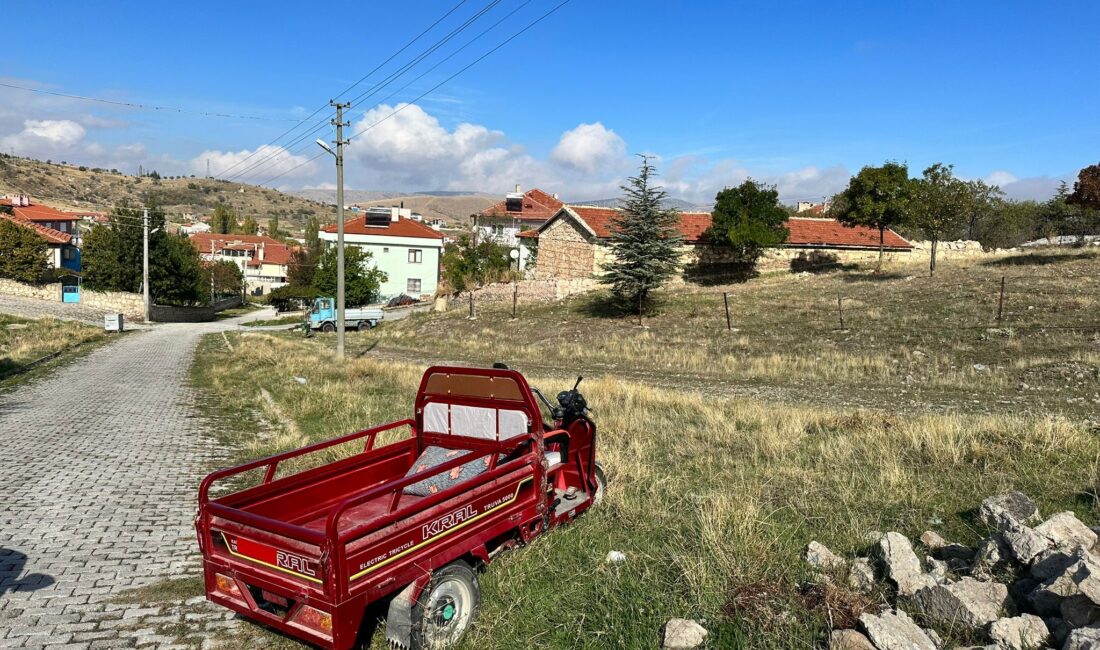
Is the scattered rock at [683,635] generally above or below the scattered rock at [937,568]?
below

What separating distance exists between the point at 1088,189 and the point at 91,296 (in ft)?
209

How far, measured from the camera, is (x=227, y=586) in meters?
4.48

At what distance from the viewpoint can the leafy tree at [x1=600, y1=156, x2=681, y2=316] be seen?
31875 mm

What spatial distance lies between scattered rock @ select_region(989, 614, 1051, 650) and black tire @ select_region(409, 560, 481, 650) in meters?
3.02

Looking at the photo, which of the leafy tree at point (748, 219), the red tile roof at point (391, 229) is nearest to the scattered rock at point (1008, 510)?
the leafy tree at point (748, 219)

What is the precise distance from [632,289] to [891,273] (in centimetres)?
1693

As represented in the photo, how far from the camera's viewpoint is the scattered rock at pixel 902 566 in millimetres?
4301

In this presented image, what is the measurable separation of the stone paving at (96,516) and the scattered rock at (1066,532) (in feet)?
18.2

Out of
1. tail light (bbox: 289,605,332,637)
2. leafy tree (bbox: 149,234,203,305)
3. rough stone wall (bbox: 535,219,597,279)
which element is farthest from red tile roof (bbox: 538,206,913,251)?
tail light (bbox: 289,605,332,637)

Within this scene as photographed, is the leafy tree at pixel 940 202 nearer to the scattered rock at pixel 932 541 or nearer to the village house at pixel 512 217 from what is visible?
the scattered rock at pixel 932 541

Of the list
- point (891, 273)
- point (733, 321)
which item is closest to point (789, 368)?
point (733, 321)

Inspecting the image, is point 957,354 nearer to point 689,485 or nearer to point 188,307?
point 689,485

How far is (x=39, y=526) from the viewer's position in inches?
265

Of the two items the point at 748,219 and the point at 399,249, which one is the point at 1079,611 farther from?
the point at 399,249
